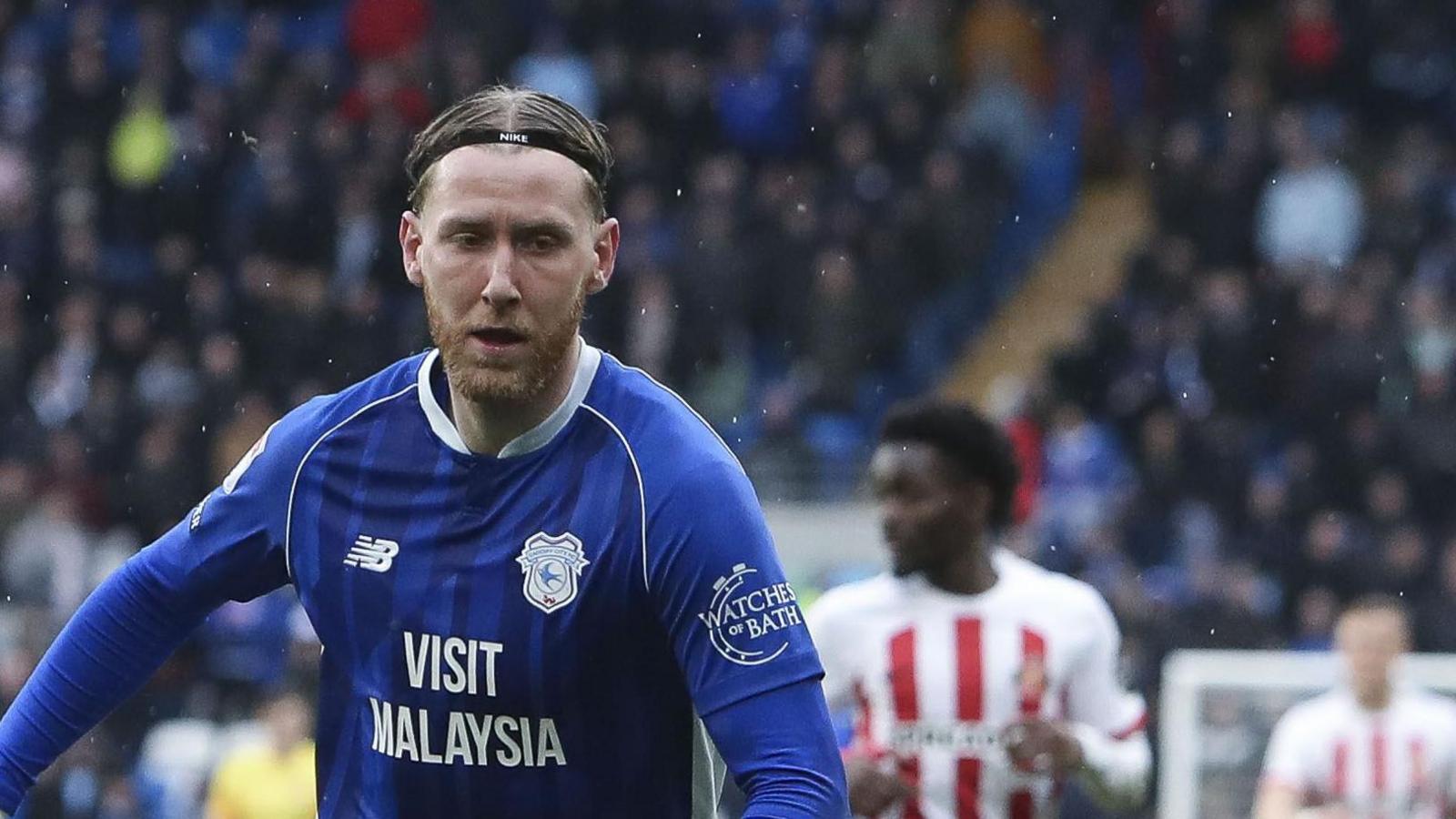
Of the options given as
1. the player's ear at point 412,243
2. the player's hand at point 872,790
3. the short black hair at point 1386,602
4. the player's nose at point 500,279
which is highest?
the short black hair at point 1386,602

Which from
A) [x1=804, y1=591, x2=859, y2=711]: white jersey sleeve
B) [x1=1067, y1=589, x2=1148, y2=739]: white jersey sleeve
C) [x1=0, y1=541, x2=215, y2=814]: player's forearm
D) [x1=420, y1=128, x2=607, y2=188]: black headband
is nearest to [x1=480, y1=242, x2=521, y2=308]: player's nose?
[x1=420, y1=128, x2=607, y2=188]: black headband

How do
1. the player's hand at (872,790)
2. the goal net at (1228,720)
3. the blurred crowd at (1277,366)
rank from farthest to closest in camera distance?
the blurred crowd at (1277,366) < the goal net at (1228,720) < the player's hand at (872,790)

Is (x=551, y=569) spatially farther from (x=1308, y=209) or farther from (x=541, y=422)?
(x=1308, y=209)

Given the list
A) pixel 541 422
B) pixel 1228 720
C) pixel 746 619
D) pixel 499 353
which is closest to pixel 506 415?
pixel 541 422

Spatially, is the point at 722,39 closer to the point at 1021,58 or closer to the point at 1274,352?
the point at 1021,58

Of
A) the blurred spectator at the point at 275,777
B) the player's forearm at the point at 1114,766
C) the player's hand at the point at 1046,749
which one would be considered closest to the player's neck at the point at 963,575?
the player's forearm at the point at 1114,766

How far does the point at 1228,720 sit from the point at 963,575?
15.5 feet

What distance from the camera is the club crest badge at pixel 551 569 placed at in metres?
3.48

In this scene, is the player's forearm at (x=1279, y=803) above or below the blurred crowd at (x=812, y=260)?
below

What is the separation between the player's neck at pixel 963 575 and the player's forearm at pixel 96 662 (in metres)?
2.92

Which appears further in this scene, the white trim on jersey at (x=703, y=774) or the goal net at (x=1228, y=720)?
the goal net at (x=1228, y=720)

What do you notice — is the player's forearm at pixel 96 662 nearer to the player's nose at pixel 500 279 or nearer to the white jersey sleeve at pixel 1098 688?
the player's nose at pixel 500 279

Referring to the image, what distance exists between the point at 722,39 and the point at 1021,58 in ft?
6.75

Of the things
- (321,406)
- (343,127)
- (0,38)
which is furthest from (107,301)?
(321,406)
